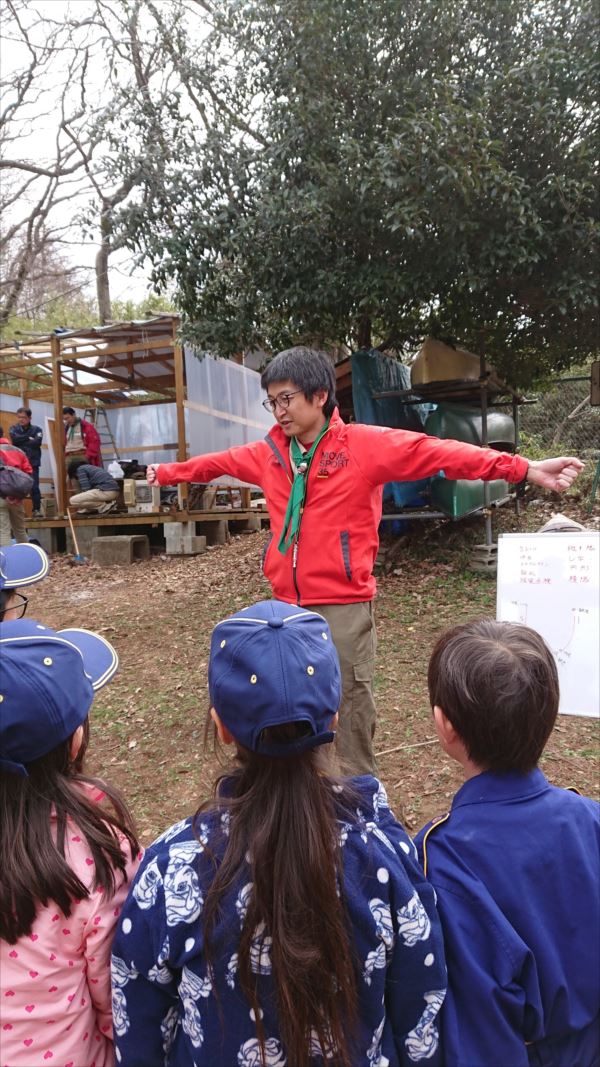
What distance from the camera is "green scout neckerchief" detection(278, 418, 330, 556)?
8.34ft

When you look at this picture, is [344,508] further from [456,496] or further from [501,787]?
[456,496]

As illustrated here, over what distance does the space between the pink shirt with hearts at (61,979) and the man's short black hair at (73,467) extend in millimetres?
10970

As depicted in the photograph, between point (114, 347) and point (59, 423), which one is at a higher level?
point (114, 347)

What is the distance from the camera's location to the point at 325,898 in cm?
101

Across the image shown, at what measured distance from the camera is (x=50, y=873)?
44.6 inches

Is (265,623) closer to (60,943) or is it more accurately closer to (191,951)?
(191,951)

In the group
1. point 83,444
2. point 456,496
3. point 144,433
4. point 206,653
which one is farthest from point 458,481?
point 144,433

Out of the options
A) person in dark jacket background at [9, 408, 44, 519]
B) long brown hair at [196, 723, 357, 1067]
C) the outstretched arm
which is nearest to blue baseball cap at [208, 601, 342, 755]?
long brown hair at [196, 723, 357, 1067]

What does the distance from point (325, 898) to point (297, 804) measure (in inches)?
5.5

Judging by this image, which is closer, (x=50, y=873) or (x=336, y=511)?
(x=50, y=873)

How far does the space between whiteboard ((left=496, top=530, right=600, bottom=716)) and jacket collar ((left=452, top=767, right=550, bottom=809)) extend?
4.41 feet

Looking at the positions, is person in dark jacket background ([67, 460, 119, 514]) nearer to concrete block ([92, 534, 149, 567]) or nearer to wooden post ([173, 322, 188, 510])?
concrete block ([92, 534, 149, 567])

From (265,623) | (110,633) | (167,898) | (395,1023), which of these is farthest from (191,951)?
(110,633)

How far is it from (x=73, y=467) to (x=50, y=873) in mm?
11259
